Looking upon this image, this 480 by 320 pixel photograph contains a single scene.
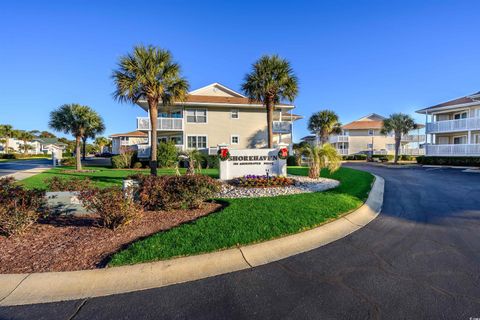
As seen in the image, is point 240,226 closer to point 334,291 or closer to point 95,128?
point 334,291

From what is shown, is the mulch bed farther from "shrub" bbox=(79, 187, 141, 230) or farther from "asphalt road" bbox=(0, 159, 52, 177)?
"asphalt road" bbox=(0, 159, 52, 177)

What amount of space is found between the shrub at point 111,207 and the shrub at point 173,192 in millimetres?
1065

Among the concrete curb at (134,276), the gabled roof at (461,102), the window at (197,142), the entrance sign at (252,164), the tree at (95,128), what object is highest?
the gabled roof at (461,102)

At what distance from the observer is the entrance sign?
40.1 feet

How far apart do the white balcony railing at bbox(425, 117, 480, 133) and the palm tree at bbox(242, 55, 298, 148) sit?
68.8 ft

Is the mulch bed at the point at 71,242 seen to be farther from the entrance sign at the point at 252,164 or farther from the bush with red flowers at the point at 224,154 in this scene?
the entrance sign at the point at 252,164

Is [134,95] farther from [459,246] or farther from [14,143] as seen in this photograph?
[14,143]

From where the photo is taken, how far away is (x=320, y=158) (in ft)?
41.8

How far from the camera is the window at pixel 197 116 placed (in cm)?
2594

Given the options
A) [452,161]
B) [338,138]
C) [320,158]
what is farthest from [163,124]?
[338,138]

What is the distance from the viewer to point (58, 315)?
274 cm

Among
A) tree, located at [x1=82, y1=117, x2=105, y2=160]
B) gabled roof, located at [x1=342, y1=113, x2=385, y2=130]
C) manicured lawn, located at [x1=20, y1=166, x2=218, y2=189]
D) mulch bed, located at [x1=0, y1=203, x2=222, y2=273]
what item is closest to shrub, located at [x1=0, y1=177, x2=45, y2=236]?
mulch bed, located at [x1=0, y1=203, x2=222, y2=273]

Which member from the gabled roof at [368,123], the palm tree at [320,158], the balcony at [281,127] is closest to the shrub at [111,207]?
the palm tree at [320,158]

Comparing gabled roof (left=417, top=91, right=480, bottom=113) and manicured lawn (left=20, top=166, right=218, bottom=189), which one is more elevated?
gabled roof (left=417, top=91, right=480, bottom=113)
